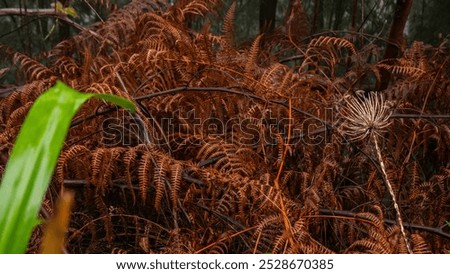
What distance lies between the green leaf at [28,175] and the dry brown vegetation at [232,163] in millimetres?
1039

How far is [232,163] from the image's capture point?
166 cm

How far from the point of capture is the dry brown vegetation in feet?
5.13

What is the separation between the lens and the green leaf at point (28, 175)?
11.2 inches

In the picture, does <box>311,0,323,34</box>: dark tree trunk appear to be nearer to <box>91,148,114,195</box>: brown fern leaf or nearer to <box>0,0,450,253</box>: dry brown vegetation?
<box>0,0,450,253</box>: dry brown vegetation

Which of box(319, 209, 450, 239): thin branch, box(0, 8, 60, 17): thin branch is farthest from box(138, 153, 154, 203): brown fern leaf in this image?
box(0, 8, 60, 17): thin branch

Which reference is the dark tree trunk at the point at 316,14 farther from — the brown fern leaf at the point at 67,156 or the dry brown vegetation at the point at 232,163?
the brown fern leaf at the point at 67,156

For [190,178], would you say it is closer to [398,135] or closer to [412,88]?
[398,135]

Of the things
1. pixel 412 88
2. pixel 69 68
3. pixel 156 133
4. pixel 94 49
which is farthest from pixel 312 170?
pixel 94 49

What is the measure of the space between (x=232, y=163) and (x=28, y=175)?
1.37 meters

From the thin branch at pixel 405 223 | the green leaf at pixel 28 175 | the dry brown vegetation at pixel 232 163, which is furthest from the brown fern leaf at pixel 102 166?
the green leaf at pixel 28 175

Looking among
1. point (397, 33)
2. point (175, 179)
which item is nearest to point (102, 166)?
point (175, 179)

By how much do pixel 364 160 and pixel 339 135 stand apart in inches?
5.2

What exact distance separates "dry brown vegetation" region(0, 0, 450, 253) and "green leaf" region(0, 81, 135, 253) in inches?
40.9

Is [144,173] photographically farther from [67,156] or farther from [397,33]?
[397,33]
